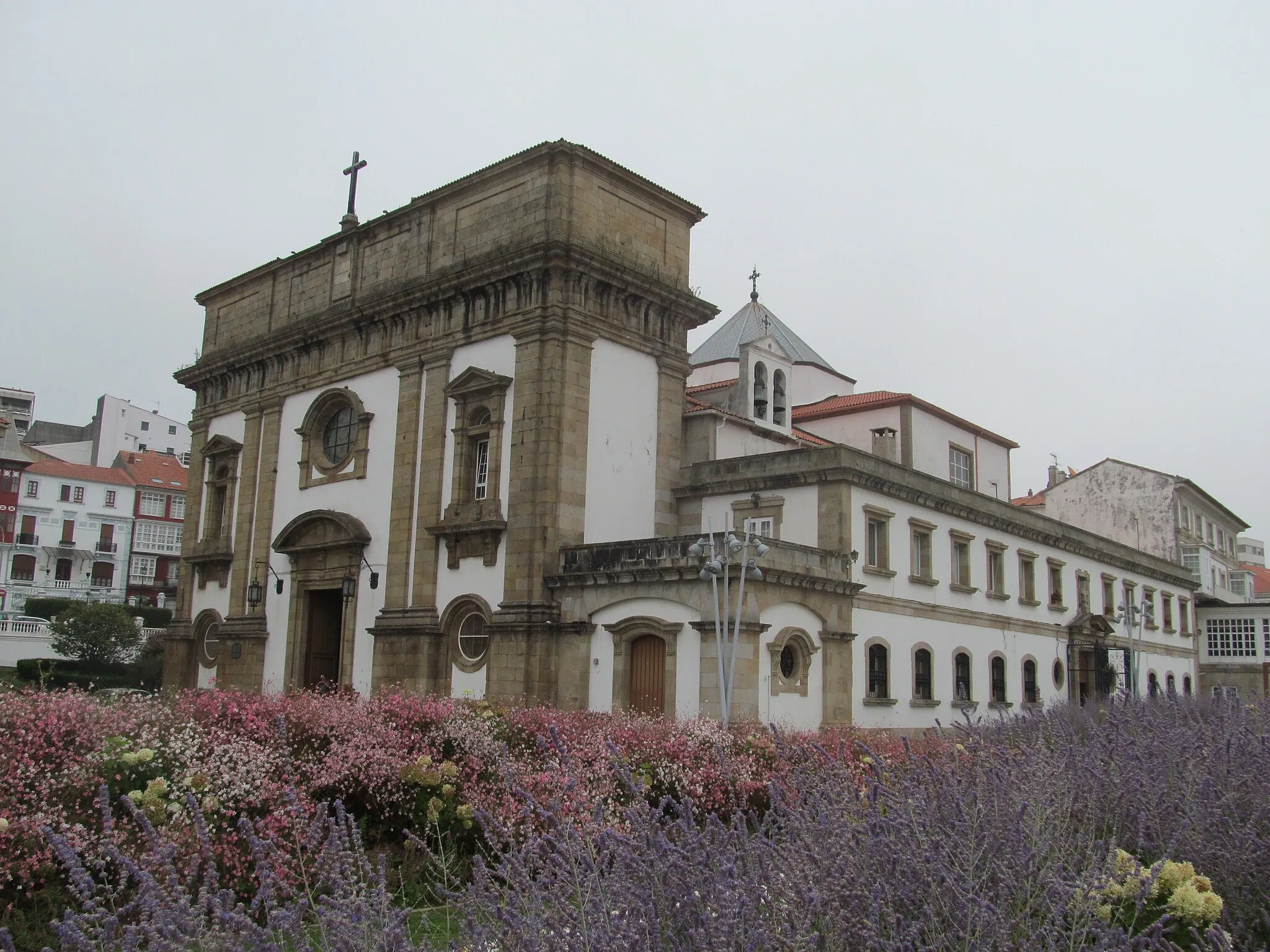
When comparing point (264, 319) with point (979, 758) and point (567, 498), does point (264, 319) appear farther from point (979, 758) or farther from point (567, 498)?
point (979, 758)

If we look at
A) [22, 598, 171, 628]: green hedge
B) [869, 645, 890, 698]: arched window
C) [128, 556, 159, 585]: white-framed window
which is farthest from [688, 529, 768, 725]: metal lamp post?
[128, 556, 159, 585]: white-framed window

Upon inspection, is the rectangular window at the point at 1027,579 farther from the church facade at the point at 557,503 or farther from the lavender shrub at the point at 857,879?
the lavender shrub at the point at 857,879

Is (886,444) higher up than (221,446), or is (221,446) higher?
(886,444)

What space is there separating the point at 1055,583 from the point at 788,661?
15337mm

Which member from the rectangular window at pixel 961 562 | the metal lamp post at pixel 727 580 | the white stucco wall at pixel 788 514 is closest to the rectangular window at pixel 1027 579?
the rectangular window at pixel 961 562

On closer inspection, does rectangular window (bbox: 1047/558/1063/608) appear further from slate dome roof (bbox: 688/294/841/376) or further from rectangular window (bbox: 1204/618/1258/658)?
rectangular window (bbox: 1204/618/1258/658)

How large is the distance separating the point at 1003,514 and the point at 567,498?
13510mm

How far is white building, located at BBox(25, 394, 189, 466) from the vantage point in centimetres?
7425

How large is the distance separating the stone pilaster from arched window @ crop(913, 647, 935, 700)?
625cm

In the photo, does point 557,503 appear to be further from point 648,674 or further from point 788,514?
point 788,514

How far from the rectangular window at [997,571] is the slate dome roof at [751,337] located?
1112 centimetres

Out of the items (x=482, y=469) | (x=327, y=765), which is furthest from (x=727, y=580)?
(x=327, y=765)

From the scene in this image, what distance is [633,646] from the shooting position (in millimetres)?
22156

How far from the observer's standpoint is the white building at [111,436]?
244ft
